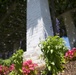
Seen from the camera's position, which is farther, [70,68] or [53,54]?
[70,68]

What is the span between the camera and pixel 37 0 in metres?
8.17

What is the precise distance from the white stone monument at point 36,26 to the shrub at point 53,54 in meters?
2.04

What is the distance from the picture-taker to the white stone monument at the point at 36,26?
7457 mm

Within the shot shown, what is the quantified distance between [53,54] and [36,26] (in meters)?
2.80

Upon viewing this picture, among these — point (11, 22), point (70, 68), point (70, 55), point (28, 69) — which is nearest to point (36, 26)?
point (70, 55)

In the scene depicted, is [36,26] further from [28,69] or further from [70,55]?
[28,69]

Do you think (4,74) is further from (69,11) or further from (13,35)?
(13,35)

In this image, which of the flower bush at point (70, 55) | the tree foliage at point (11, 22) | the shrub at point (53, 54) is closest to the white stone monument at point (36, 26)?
the flower bush at point (70, 55)

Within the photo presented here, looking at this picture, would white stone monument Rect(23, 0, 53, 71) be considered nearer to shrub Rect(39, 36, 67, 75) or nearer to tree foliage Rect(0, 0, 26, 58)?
shrub Rect(39, 36, 67, 75)

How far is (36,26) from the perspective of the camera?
781 cm

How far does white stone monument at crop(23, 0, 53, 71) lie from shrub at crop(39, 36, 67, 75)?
2.04m

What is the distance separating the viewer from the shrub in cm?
507

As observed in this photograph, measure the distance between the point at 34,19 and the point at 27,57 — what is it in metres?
1.34

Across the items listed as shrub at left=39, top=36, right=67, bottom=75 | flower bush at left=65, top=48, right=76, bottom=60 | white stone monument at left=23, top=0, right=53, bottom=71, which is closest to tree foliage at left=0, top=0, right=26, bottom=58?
white stone monument at left=23, top=0, right=53, bottom=71
